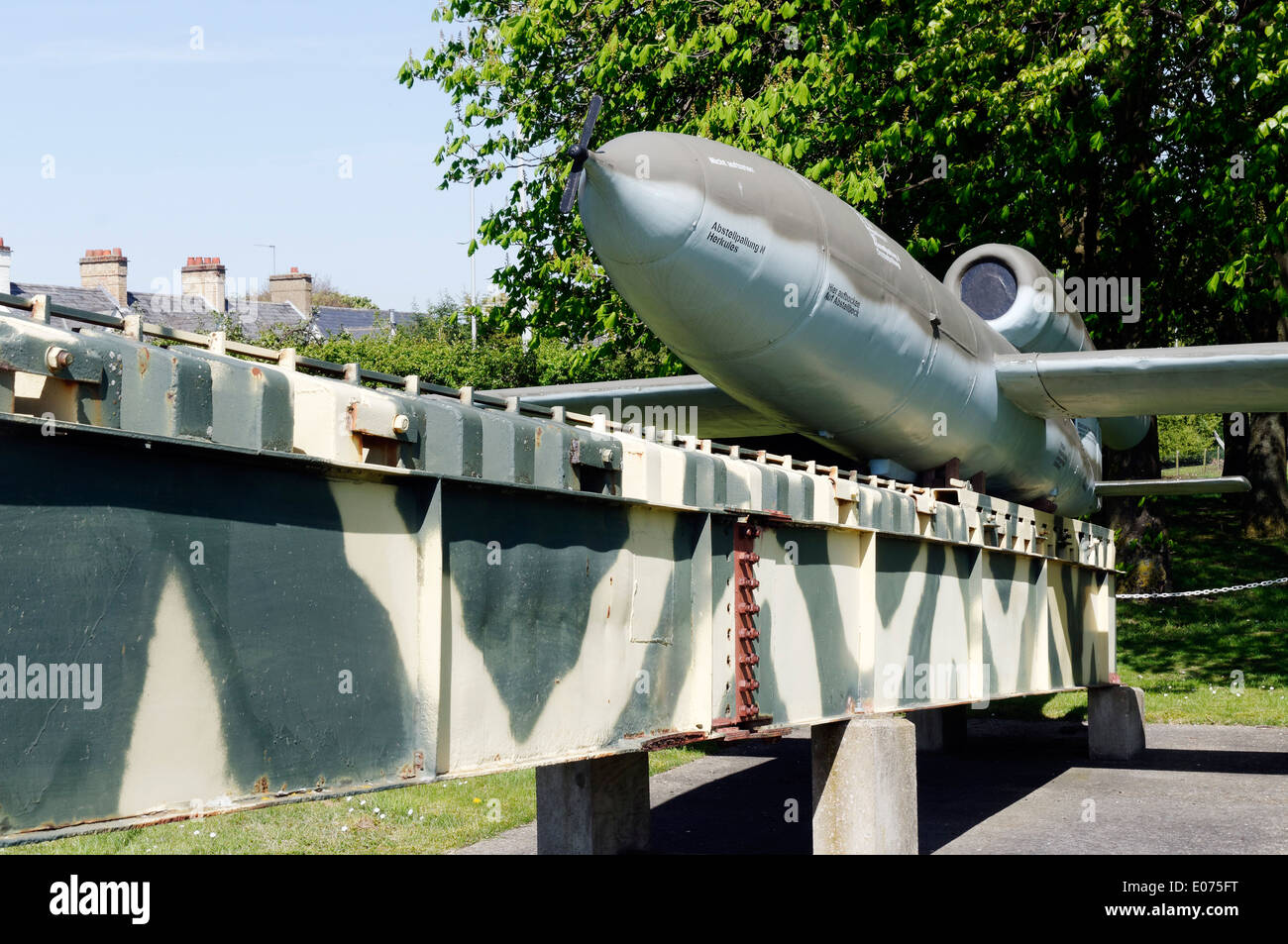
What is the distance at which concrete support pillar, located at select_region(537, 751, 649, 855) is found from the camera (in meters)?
9.56

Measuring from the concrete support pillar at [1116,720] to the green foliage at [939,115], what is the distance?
6.01 m

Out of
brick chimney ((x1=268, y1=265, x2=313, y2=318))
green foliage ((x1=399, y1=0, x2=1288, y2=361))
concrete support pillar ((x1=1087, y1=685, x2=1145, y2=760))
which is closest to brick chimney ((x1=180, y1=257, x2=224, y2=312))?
brick chimney ((x1=268, y1=265, x2=313, y2=318))

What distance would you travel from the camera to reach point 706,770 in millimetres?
14531

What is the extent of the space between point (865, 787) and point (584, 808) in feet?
7.45

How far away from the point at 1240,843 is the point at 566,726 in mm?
6729

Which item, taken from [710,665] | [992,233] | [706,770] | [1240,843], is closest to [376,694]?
[710,665]

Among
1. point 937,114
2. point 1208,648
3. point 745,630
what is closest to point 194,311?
point 937,114

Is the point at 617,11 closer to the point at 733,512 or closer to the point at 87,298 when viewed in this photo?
the point at 733,512

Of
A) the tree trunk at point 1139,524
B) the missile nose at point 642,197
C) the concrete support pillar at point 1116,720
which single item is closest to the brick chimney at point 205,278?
the tree trunk at point 1139,524

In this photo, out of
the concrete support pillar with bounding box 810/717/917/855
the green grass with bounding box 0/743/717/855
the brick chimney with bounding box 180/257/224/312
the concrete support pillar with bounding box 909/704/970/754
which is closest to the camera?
the concrete support pillar with bounding box 810/717/917/855

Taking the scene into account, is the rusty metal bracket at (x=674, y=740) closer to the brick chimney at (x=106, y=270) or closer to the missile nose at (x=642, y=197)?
the missile nose at (x=642, y=197)

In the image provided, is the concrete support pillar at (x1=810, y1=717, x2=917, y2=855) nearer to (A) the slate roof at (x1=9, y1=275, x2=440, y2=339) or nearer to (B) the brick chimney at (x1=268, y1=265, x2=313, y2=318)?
(A) the slate roof at (x1=9, y1=275, x2=440, y2=339)

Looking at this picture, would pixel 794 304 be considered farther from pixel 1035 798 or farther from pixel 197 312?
pixel 197 312

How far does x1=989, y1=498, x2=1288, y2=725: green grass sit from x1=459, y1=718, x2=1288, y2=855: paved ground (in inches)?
43.6
